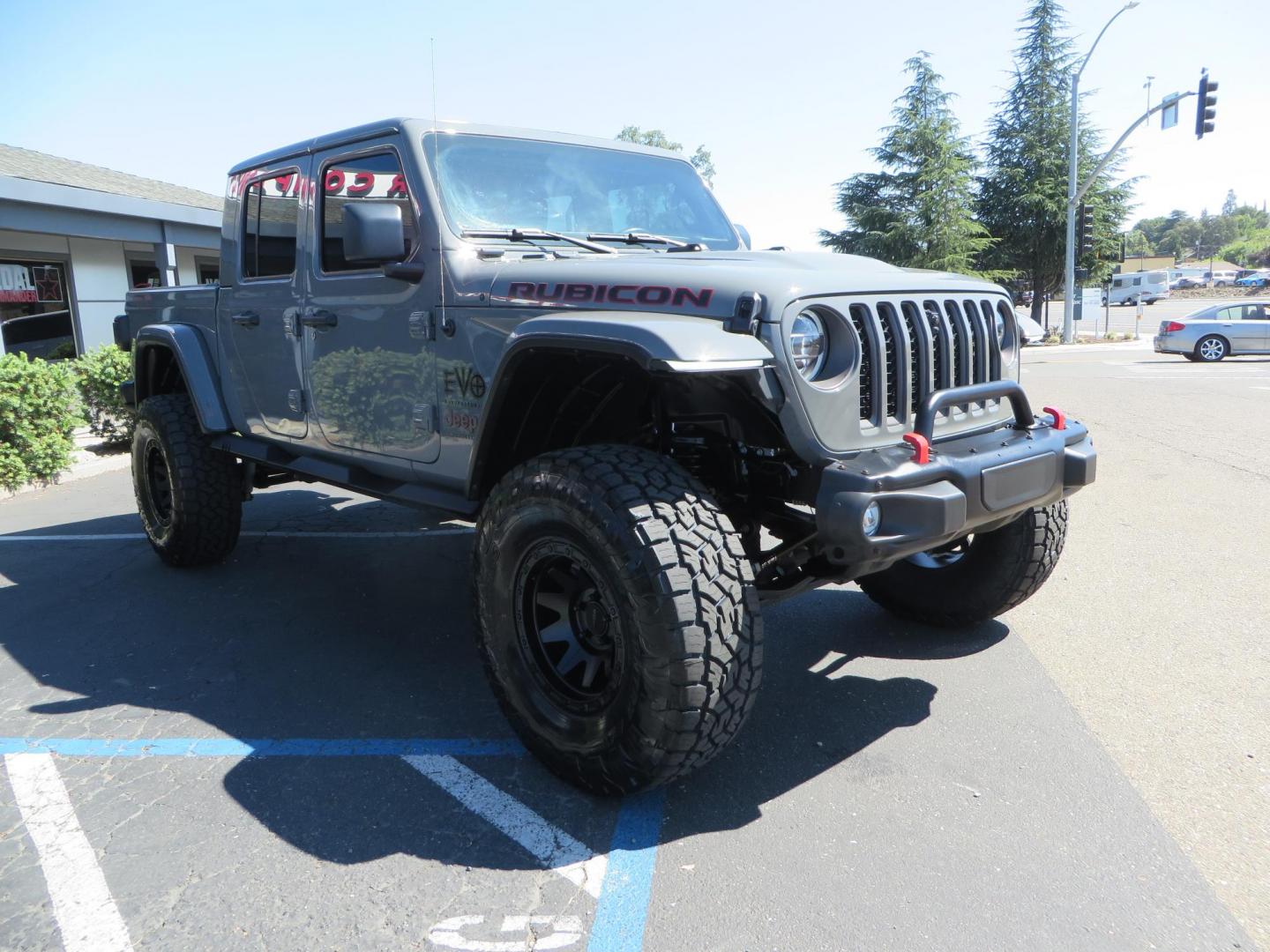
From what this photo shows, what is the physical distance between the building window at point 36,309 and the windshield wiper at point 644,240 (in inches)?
510

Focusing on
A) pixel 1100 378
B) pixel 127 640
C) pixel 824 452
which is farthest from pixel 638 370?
pixel 1100 378

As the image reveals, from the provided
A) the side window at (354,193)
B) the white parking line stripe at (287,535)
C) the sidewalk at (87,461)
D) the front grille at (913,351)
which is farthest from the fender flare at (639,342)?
the sidewalk at (87,461)

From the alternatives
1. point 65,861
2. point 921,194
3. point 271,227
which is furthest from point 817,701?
point 921,194

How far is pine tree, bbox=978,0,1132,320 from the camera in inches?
1330

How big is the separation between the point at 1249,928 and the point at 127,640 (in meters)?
4.34

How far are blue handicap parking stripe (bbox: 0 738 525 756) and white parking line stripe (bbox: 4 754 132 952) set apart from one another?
0.29ft

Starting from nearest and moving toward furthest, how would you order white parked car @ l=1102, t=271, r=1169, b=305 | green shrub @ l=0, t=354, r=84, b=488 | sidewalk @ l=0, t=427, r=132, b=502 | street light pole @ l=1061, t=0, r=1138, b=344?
1. green shrub @ l=0, t=354, r=84, b=488
2. sidewalk @ l=0, t=427, r=132, b=502
3. street light pole @ l=1061, t=0, r=1138, b=344
4. white parked car @ l=1102, t=271, r=1169, b=305

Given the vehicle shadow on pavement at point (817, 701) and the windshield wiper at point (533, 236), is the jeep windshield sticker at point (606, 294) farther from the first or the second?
the vehicle shadow on pavement at point (817, 701)

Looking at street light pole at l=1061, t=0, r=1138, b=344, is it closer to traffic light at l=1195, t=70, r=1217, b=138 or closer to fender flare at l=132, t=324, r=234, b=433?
traffic light at l=1195, t=70, r=1217, b=138

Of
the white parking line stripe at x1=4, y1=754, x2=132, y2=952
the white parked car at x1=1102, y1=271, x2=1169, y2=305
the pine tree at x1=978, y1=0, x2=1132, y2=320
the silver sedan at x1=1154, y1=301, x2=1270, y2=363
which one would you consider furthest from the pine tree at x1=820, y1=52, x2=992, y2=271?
the white parked car at x1=1102, y1=271, x2=1169, y2=305

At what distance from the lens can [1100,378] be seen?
1638 centimetres

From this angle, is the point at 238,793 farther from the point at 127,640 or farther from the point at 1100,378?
the point at 1100,378

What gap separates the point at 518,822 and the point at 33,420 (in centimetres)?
737

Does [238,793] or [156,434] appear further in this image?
[156,434]
